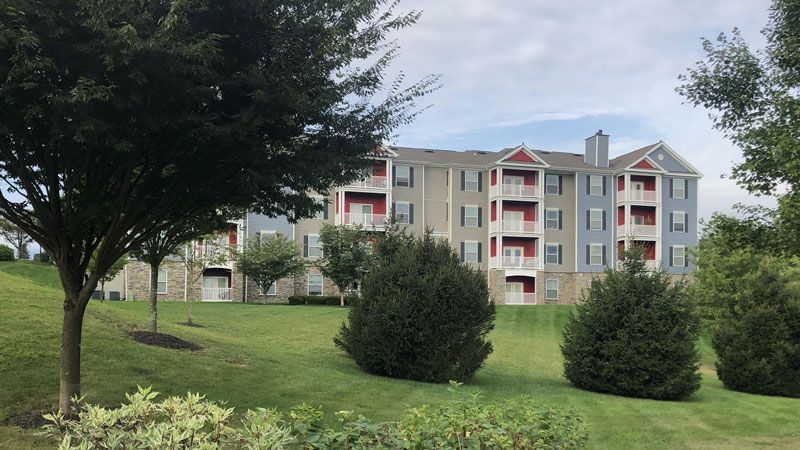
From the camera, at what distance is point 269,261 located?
40062 mm

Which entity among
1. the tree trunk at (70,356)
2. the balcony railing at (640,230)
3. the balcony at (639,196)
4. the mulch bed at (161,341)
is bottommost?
the mulch bed at (161,341)

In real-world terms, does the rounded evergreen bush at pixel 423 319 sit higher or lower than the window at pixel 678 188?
lower

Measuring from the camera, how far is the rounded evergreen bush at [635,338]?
15312mm

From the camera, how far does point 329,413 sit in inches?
404

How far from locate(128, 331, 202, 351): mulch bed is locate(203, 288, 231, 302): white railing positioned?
29.4 m

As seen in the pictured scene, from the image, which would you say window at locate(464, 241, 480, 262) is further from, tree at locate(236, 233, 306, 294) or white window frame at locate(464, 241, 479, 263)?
tree at locate(236, 233, 306, 294)

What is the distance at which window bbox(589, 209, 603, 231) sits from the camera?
2021 inches

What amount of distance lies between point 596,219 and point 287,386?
1696 inches

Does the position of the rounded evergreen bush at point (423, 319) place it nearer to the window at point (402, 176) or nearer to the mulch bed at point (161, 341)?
the mulch bed at point (161, 341)

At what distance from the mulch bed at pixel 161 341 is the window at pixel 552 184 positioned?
39695 mm

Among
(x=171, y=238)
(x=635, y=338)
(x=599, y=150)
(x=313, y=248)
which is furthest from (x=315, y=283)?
(x=635, y=338)

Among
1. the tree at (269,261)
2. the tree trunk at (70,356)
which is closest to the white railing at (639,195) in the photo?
the tree at (269,261)

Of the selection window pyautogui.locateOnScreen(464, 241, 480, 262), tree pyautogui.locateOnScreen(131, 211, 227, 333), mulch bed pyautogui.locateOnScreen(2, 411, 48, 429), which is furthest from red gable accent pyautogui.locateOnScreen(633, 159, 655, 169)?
mulch bed pyautogui.locateOnScreen(2, 411, 48, 429)

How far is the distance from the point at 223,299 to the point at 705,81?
3830cm
